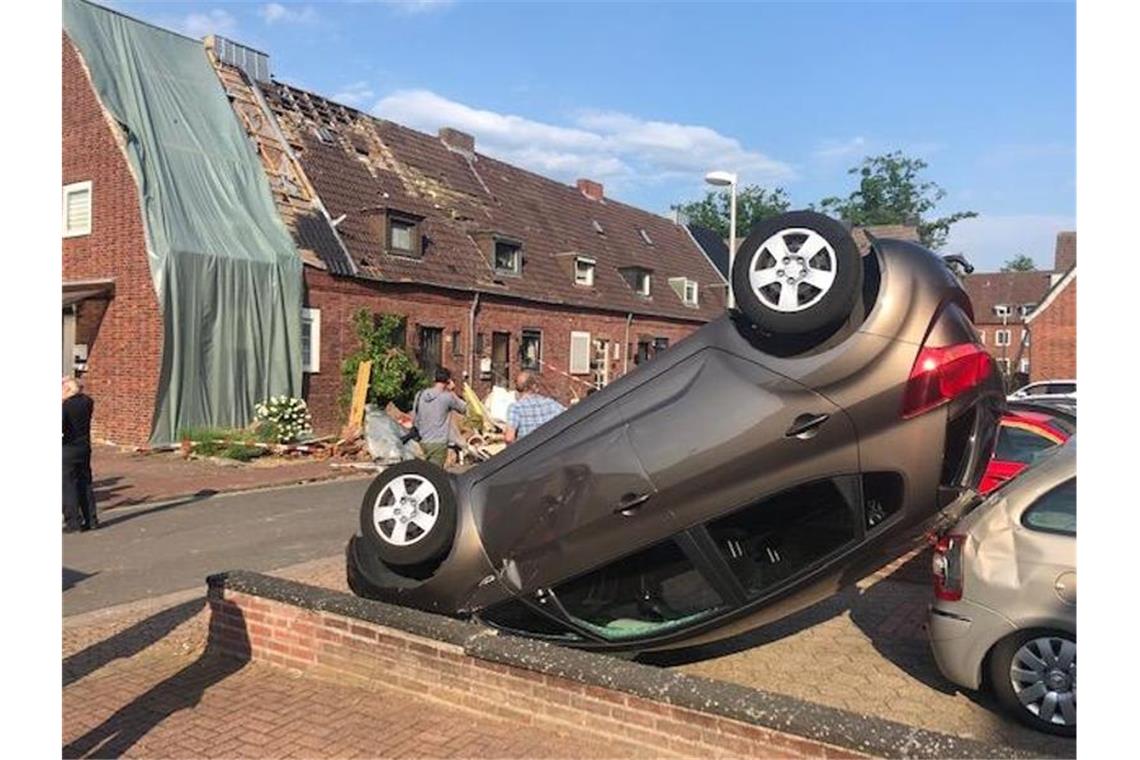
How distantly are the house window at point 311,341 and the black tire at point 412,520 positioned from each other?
1571 cm

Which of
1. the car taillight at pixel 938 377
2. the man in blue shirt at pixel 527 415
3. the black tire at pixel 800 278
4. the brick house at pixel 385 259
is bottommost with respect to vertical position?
the man in blue shirt at pixel 527 415

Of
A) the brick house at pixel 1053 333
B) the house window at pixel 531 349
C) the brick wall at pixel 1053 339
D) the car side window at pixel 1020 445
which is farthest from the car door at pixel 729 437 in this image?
the brick wall at pixel 1053 339

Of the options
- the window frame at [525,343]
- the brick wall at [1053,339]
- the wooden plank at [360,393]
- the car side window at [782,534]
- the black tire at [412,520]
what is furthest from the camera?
the brick wall at [1053,339]

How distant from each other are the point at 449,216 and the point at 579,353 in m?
6.38

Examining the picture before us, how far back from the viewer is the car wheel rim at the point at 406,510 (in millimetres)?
5051

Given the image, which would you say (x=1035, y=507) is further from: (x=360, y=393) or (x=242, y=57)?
(x=242, y=57)

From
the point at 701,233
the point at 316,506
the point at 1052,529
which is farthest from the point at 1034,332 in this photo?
the point at 1052,529

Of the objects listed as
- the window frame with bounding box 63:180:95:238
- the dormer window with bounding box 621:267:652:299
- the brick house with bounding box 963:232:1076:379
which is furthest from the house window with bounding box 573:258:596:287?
the brick house with bounding box 963:232:1076:379

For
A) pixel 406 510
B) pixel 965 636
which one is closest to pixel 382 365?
pixel 406 510

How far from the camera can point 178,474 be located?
14.7 metres

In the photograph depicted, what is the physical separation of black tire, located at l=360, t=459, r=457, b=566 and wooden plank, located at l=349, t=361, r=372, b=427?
1455 centimetres

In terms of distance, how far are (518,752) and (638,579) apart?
1.26 meters

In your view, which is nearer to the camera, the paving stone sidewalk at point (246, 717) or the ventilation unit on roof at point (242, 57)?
the paving stone sidewalk at point (246, 717)

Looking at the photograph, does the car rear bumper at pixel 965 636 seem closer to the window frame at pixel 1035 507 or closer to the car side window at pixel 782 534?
the window frame at pixel 1035 507
